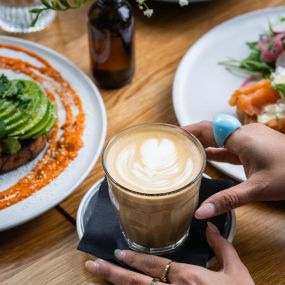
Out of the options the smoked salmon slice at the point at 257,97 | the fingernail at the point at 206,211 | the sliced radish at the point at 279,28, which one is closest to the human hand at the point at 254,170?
the fingernail at the point at 206,211

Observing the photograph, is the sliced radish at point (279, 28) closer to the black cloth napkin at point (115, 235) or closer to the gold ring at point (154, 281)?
the black cloth napkin at point (115, 235)

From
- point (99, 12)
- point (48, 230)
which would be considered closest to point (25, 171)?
point (48, 230)

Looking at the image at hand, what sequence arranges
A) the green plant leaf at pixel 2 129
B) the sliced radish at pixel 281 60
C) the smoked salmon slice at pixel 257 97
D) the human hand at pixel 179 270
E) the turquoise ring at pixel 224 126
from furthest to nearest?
the sliced radish at pixel 281 60 → the smoked salmon slice at pixel 257 97 → the green plant leaf at pixel 2 129 → the turquoise ring at pixel 224 126 → the human hand at pixel 179 270

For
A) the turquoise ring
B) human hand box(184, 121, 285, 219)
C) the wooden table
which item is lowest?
the wooden table

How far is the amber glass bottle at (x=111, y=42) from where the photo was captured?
1.52 metres

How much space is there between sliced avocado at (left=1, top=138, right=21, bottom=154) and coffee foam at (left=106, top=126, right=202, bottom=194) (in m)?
0.30

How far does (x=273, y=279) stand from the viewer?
118 centimetres

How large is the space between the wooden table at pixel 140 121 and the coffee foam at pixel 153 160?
0.24 metres

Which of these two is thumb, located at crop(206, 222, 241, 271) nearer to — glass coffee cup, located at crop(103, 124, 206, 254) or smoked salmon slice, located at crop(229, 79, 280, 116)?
glass coffee cup, located at crop(103, 124, 206, 254)

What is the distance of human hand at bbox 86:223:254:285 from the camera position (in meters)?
1.06

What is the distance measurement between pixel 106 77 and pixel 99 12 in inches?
7.5

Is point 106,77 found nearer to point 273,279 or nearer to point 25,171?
point 25,171

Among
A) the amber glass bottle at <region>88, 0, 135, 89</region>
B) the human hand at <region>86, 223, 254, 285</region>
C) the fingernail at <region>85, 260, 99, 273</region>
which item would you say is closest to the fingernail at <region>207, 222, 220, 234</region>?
the human hand at <region>86, 223, 254, 285</region>

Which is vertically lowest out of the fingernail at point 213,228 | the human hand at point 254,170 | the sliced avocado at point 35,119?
the fingernail at point 213,228
